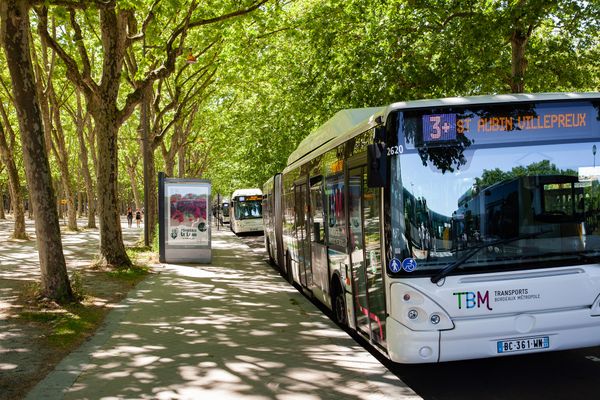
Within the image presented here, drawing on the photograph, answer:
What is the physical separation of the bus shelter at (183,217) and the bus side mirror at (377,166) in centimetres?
1314

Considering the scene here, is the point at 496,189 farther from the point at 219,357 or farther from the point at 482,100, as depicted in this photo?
the point at 219,357

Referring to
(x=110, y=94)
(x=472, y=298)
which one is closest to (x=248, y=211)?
(x=110, y=94)

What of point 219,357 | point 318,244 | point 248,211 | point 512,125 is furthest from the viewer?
point 248,211

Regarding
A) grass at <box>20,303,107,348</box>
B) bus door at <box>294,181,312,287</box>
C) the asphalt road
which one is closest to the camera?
the asphalt road

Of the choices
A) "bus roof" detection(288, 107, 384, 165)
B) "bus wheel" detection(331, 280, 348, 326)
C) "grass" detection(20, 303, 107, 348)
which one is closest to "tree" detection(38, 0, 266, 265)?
"grass" detection(20, 303, 107, 348)

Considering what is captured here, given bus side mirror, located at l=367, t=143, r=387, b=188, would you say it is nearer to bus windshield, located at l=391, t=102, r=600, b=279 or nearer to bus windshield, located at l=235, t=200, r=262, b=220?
bus windshield, located at l=391, t=102, r=600, b=279

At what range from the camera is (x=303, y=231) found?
1085 centimetres

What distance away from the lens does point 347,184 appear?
7324 mm

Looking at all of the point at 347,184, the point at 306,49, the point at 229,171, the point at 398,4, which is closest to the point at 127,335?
the point at 347,184

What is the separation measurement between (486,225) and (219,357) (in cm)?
328

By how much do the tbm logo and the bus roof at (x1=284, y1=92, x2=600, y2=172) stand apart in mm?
1732

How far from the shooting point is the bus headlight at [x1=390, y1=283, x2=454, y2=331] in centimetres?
524

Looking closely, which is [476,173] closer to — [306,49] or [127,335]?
[127,335]

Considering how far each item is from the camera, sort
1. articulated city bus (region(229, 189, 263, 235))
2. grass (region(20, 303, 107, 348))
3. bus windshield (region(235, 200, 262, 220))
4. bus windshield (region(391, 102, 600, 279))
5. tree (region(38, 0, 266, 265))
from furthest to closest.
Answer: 1. bus windshield (region(235, 200, 262, 220))
2. articulated city bus (region(229, 189, 263, 235))
3. tree (region(38, 0, 266, 265))
4. grass (region(20, 303, 107, 348))
5. bus windshield (region(391, 102, 600, 279))
